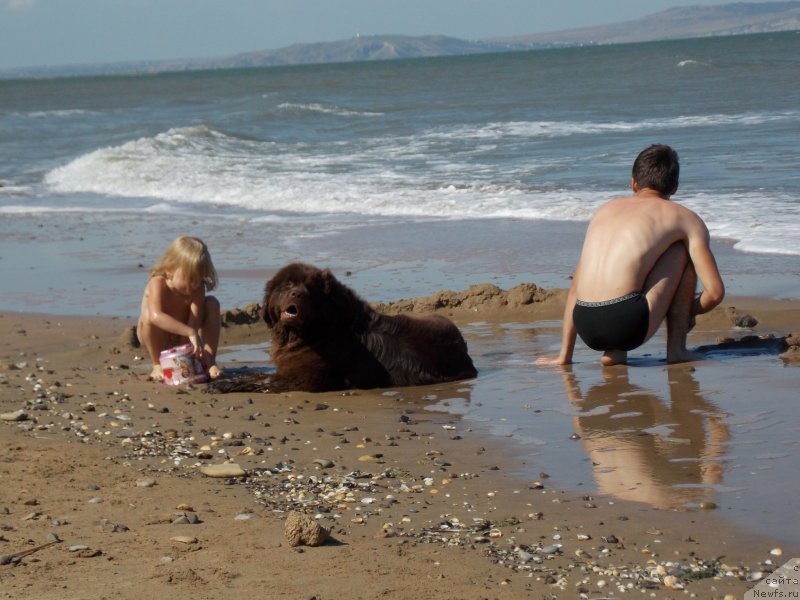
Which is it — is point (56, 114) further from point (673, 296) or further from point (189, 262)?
point (673, 296)

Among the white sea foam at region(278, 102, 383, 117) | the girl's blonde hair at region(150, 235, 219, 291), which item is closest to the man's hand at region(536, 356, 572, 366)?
the girl's blonde hair at region(150, 235, 219, 291)

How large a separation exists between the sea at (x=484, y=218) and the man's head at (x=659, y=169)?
44.5 inches

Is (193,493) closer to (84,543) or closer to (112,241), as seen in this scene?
(84,543)

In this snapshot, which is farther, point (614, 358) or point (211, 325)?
point (211, 325)

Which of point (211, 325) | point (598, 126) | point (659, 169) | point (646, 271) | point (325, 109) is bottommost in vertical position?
point (211, 325)

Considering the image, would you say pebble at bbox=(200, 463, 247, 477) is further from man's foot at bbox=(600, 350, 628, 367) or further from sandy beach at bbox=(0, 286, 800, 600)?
man's foot at bbox=(600, 350, 628, 367)

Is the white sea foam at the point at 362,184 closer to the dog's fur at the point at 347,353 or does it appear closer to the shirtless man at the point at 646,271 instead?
the shirtless man at the point at 646,271

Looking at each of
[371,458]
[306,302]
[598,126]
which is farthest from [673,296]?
[598,126]

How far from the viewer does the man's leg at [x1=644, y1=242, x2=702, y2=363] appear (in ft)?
21.7

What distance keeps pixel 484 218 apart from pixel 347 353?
728cm

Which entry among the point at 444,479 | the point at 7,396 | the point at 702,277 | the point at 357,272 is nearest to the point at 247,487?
the point at 444,479

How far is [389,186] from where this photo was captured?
1728cm

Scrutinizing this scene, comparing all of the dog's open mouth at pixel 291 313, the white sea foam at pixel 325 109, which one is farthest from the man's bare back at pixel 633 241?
the white sea foam at pixel 325 109

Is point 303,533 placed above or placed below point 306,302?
below
